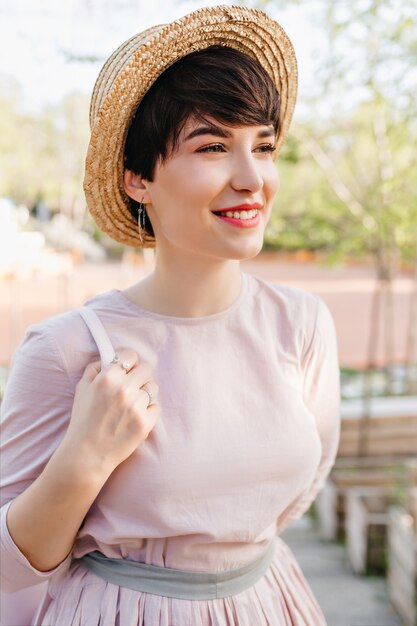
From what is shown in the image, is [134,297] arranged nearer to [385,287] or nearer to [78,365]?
[78,365]

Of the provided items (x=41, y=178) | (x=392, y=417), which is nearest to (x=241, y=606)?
(x=392, y=417)

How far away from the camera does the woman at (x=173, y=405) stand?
3.23 ft

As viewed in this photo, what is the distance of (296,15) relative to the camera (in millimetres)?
3602

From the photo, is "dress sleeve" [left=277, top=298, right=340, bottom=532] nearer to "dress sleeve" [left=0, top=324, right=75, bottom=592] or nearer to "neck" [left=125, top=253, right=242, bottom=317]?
"neck" [left=125, top=253, right=242, bottom=317]

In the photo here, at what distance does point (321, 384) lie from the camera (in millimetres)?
1187

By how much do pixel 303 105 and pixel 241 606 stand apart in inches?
146

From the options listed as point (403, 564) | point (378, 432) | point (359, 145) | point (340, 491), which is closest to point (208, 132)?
point (403, 564)

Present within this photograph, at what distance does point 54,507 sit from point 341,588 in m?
2.69

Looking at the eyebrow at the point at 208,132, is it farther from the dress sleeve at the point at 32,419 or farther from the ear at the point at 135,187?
the dress sleeve at the point at 32,419

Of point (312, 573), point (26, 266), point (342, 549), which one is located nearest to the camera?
point (312, 573)

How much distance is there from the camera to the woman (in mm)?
985

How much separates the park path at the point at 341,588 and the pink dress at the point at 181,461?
2.10 meters

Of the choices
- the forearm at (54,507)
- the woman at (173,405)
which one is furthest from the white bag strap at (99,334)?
the forearm at (54,507)

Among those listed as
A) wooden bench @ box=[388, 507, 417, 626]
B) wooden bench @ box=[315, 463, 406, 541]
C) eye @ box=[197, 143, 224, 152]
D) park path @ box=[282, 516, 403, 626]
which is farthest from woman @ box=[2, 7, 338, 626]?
wooden bench @ box=[315, 463, 406, 541]
